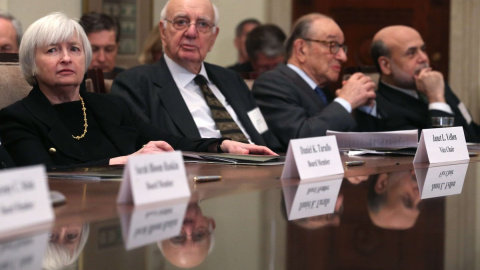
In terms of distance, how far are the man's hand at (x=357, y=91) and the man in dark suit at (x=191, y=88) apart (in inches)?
21.4

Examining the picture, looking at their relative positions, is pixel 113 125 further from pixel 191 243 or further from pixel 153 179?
pixel 191 243

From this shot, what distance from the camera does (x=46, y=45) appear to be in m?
3.02

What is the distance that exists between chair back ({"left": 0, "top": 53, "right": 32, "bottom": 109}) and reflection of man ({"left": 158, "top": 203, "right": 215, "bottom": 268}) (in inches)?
65.3

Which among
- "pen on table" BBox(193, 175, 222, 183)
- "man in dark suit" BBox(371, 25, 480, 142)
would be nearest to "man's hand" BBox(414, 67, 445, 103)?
"man in dark suit" BBox(371, 25, 480, 142)

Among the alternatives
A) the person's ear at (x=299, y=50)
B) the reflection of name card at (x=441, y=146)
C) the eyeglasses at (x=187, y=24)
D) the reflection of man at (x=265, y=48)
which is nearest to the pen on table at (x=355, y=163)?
the reflection of name card at (x=441, y=146)

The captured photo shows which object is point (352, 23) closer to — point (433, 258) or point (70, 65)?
point (70, 65)

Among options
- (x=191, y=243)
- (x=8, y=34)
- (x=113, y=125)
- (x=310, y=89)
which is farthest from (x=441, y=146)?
(x=8, y=34)

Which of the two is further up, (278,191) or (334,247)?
(334,247)

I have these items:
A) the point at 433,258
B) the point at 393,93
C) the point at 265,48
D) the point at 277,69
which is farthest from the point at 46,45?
the point at 265,48

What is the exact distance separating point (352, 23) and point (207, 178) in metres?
6.39

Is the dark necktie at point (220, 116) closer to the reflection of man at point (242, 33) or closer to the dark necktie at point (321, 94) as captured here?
the dark necktie at point (321, 94)

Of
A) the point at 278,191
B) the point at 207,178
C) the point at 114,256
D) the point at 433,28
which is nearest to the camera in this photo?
the point at 114,256

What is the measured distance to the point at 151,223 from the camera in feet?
4.80

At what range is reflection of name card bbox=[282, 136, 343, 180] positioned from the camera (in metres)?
2.16
